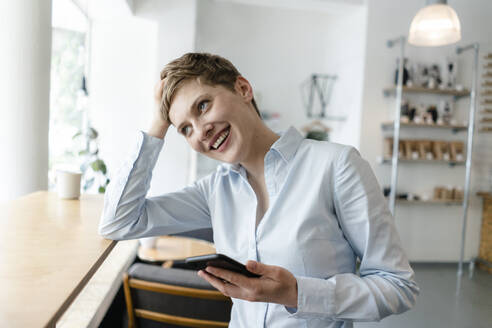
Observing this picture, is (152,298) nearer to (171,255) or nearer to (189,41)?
(171,255)

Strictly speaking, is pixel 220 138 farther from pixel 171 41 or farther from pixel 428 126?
pixel 428 126

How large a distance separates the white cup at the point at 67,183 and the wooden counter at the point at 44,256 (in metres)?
0.07

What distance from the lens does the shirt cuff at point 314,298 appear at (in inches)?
34.7

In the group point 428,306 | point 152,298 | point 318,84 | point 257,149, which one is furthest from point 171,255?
point 318,84

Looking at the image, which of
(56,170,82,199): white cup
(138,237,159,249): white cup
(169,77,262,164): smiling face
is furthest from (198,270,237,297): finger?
(138,237,159,249): white cup

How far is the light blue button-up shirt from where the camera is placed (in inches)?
36.4

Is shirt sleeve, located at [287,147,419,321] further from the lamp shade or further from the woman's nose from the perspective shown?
the lamp shade

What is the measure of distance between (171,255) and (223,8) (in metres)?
3.54

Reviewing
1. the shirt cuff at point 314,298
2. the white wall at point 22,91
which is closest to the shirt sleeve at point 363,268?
the shirt cuff at point 314,298

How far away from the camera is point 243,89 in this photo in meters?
1.16

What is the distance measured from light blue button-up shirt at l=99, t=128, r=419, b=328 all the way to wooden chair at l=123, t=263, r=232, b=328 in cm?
58

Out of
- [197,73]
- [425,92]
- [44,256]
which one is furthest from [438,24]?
[44,256]

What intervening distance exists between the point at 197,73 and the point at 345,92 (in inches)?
167

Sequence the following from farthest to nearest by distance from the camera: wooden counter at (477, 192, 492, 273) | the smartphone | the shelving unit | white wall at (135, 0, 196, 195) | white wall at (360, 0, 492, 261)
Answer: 1. wooden counter at (477, 192, 492, 273)
2. white wall at (360, 0, 492, 261)
3. the shelving unit
4. white wall at (135, 0, 196, 195)
5. the smartphone
